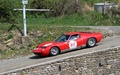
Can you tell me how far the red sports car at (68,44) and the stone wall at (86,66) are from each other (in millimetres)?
2220

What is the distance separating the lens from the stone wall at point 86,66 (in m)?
14.4

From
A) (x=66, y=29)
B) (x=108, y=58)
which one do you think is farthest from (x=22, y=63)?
(x=66, y=29)

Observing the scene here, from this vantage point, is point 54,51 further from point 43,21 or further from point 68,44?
point 43,21

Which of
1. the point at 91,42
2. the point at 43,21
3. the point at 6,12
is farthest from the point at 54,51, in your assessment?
the point at 6,12

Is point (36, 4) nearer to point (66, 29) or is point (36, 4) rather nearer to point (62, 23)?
point (62, 23)

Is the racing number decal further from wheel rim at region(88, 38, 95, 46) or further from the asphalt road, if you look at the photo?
wheel rim at region(88, 38, 95, 46)

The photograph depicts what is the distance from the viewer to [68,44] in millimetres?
17031

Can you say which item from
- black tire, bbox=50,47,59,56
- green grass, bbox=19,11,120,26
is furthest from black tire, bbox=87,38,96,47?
green grass, bbox=19,11,120,26

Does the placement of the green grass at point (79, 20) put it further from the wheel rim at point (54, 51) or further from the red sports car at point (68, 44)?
the wheel rim at point (54, 51)

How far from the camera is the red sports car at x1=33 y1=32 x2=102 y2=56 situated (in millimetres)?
16719

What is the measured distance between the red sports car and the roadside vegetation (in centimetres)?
230

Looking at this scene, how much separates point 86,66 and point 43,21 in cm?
1173

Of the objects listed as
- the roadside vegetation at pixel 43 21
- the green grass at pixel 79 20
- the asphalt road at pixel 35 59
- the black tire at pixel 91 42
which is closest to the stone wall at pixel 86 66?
the asphalt road at pixel 35 59

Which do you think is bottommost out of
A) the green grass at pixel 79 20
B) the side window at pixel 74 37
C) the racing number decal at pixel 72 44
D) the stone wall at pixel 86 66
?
the stone wall at pixel 86 66
